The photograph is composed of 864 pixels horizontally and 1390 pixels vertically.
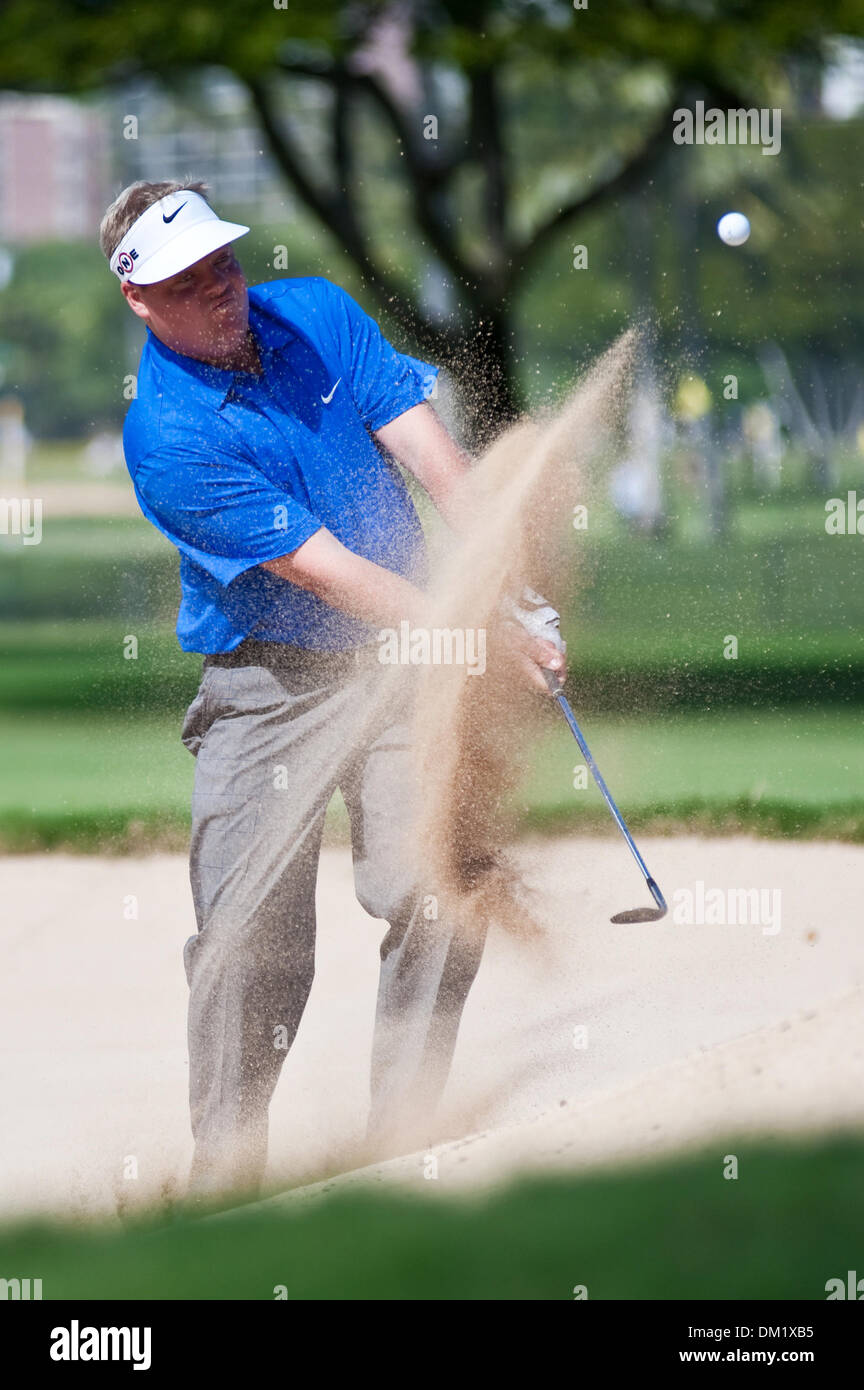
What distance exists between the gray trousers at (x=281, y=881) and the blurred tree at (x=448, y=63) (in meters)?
5.55

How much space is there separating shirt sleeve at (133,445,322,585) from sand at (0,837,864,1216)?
1210mm

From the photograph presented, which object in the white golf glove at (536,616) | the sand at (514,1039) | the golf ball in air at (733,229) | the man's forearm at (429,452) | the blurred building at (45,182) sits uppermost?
the blurred building at (45,182)

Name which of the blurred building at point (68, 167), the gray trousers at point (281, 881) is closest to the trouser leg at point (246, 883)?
the gray trousers at point (281, 881)

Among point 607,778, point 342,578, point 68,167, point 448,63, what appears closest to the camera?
point 342,578

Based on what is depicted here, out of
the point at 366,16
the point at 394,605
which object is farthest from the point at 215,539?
the point at 366,16

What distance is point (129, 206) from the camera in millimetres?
4184

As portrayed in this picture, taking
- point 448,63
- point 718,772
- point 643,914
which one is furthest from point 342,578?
point 448,63

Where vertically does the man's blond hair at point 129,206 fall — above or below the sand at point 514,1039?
above

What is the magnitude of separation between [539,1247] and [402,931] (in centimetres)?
144

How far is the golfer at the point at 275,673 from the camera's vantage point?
410 cm

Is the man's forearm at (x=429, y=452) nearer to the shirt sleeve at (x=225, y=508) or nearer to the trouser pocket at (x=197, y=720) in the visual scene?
the shirt sleeve at (x=225, y=508)

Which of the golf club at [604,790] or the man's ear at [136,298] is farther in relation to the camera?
the golf club at [604,790]

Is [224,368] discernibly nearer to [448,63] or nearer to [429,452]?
[429,452]

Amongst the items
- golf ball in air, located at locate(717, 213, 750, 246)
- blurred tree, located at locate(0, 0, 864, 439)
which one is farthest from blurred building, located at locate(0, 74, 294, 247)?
golf ball in air, located at locate(717, 213, 750, 246)
